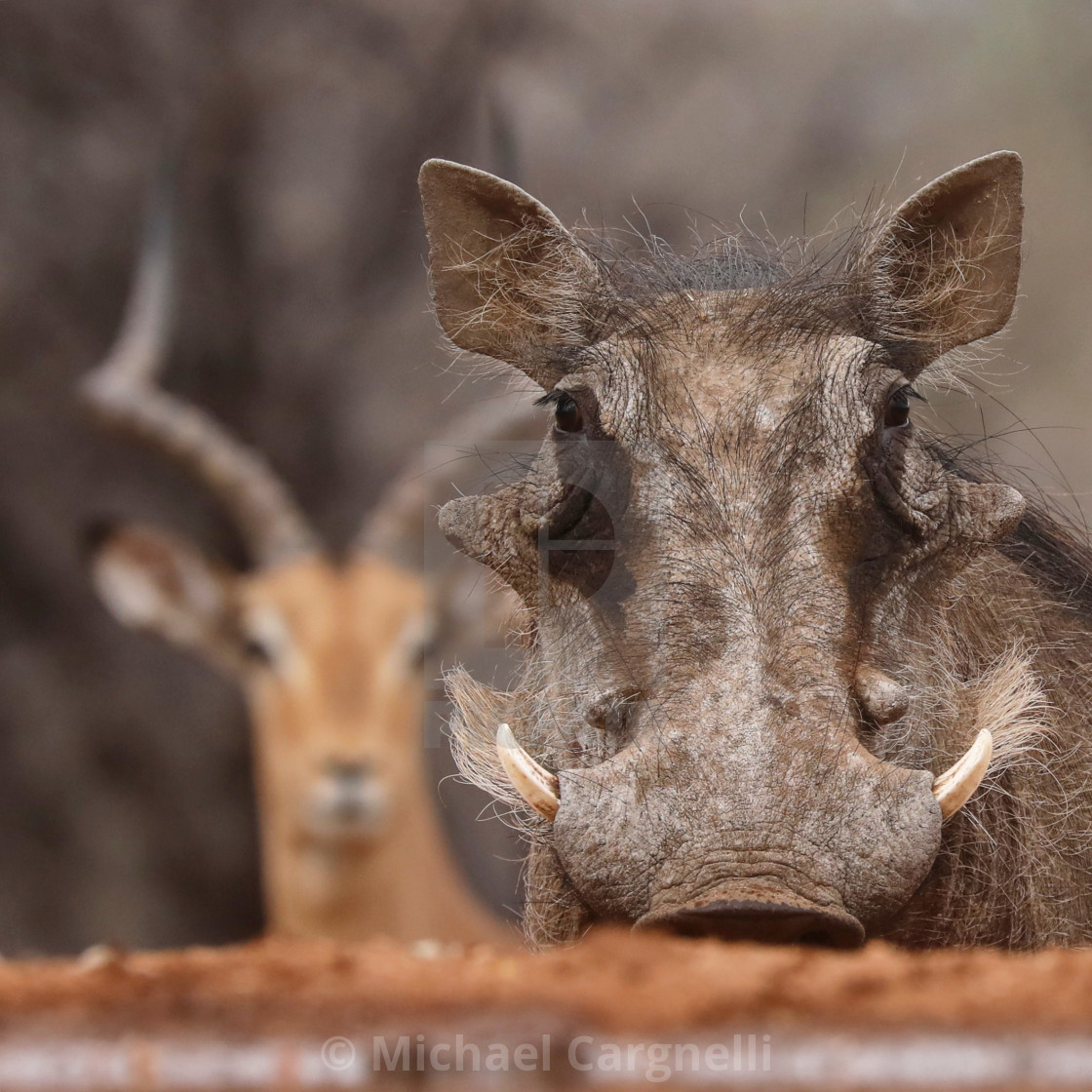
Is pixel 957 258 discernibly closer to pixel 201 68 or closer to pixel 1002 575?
pixel 1002 575

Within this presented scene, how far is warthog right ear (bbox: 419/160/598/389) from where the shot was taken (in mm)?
2676

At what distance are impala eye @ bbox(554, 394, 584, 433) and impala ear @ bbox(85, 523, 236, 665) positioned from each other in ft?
16.0

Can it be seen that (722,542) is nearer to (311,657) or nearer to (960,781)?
(960,781)

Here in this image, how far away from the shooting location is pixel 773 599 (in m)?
2.17

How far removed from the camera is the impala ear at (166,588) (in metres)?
7.09

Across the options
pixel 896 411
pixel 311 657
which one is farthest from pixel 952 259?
pixel 311 657

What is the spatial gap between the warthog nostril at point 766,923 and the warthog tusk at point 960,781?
0.81 ft

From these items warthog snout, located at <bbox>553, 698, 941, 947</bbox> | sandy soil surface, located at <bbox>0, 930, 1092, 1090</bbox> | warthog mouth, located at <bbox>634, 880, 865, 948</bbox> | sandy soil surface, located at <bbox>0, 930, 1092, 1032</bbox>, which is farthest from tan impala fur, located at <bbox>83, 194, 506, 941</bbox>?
sandy soil surface, located at <bbox>0, 930, 1092, 1090</bbox>

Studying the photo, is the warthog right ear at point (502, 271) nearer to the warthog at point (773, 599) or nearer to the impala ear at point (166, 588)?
the warthog at point (773, 599)

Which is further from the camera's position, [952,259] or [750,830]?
Answer: [952,259]

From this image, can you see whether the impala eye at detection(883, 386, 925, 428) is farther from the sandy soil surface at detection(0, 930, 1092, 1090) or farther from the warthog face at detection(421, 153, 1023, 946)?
the sandy soil surface at detection(0, 930, 1092, 1090)

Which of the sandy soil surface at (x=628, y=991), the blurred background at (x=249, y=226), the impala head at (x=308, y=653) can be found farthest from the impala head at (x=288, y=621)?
the sandy soil surface at (x=628, y=991)

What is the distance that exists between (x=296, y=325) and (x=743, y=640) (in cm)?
781

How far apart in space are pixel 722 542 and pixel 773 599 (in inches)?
4.7
